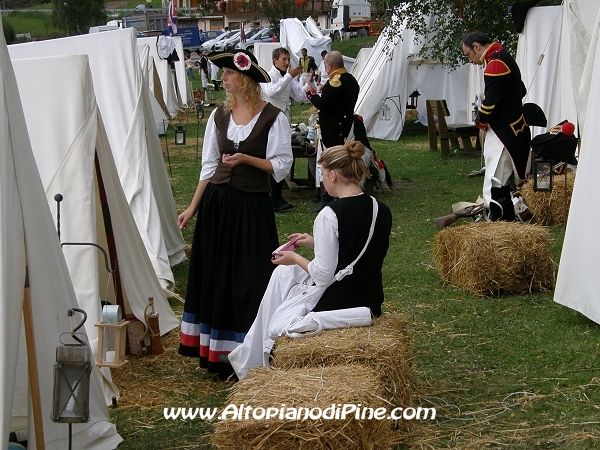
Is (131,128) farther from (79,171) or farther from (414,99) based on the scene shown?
(414,99)

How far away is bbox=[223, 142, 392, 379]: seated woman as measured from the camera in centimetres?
371

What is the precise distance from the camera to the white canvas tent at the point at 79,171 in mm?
4824

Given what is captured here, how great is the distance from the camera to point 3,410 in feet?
9.32

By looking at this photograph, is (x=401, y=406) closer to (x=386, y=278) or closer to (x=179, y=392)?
(x=179, y=392)

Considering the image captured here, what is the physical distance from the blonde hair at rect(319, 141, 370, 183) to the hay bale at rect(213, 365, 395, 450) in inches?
37.8

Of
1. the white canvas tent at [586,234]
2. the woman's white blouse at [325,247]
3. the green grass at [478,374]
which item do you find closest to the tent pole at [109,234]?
the green grass at [478,374]

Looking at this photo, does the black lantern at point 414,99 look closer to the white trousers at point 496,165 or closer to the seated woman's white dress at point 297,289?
the white trousers at point 496,165

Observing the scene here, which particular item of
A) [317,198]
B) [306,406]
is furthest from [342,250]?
[317,198]

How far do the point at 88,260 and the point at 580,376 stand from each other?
9.28ft

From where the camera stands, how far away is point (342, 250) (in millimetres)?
3740

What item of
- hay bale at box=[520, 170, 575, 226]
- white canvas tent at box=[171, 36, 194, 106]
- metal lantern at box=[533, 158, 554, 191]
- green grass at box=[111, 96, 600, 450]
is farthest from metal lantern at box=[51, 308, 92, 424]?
white canvas tent at box=[171, 36, 194, 106]

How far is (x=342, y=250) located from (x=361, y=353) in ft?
1.69

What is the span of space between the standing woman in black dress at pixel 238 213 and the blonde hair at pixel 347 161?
2.55 feet

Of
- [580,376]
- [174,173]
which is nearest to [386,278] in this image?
[580,376]
